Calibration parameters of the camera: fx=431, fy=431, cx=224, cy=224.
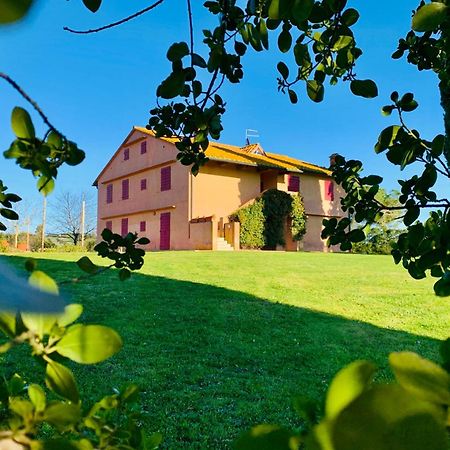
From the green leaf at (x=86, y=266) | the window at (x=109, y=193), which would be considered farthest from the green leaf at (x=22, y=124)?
the window at (x=109, y=193)

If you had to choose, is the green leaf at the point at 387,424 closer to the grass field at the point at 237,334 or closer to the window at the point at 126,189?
the grass field at the point at 237,334

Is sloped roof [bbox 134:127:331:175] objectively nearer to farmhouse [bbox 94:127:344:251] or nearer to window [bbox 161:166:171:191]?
farmhouse [bbox 94:127:344:251]

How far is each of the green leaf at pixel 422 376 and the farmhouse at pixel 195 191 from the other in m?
16.0

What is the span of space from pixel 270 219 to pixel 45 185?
17.6 metres

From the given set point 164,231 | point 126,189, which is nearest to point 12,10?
point 164,231

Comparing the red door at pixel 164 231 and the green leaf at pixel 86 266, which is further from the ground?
the red door at pixel 164 231

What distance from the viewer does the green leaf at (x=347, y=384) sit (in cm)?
21

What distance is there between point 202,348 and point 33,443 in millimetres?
5098

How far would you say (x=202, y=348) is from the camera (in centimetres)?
521

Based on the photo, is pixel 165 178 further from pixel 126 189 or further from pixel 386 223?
pixel 386 223

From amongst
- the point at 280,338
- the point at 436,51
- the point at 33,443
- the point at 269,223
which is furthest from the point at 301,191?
the point at 33,443

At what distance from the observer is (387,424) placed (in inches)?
7.4

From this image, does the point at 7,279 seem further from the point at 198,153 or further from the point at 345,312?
the point at 345,312

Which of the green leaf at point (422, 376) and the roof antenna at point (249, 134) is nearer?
the green leaf at point (422, 376)
